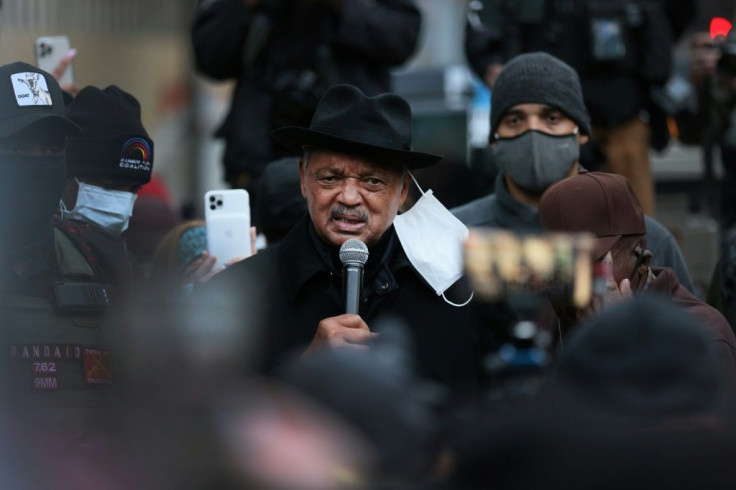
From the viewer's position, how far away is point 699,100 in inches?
348

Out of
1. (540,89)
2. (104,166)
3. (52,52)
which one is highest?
(52,52)

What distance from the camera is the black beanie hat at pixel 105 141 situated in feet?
18.0

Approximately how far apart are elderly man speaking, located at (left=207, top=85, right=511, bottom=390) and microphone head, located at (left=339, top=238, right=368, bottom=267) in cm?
34

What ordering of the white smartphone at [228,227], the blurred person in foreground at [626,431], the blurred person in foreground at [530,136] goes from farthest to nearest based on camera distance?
the blurred person in foreground at [530,136]
the white smartphone at [228,227]
the blurred person in foreground at [626,431]

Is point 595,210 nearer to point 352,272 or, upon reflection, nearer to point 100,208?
point 352,272

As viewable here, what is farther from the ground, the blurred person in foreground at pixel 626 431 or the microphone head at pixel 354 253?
the microphone head at pixel 354 253

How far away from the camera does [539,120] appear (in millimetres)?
6488

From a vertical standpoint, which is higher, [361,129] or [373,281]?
[361,129]

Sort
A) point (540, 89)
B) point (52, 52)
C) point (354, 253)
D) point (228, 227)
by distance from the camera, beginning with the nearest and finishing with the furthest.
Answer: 1. point (354, 253)
2. point (228, 227)
3. point (52, 52)
4. point (540, 89)

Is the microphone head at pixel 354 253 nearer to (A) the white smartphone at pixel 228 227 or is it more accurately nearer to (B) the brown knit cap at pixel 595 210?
(B) the brown knit cap at pixel 595 210

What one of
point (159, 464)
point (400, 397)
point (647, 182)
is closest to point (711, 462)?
point (400, 397)

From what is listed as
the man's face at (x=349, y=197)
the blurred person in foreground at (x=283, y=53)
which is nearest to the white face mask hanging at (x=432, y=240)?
the man's face at (x=349, y=197)

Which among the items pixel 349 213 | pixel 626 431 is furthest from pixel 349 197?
pixel 626 431

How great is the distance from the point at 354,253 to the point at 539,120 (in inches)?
79.5
